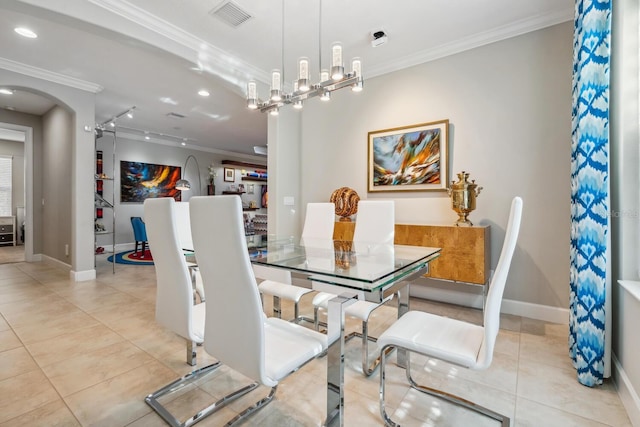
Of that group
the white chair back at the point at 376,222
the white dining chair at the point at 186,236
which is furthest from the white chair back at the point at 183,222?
the white chair back at the point at 376,222

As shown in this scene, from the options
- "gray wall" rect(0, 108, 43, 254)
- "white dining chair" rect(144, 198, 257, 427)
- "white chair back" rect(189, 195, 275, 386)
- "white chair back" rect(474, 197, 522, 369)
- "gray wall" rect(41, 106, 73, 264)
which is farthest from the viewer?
"gray wall" rect(0, 108, 43, 254)

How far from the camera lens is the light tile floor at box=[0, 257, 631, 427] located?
1.49 m

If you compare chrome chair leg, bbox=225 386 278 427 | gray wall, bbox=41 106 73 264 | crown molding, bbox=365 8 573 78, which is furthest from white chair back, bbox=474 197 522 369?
gray wall, bbox=41 106 73 264

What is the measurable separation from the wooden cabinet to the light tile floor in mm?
7116

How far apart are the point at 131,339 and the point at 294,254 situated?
5.13ft

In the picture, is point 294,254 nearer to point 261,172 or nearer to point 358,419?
point 358,419

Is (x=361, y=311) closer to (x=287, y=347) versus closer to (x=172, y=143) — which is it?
(x=287, y=347)

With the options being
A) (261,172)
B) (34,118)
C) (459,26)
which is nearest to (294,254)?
(459,26)

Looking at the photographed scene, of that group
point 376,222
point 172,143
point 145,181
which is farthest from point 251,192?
point 376,222

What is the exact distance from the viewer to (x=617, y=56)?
1.75 meters

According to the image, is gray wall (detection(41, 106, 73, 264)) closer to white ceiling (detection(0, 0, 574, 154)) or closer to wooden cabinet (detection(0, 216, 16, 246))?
white ceiling (detection(0, 0, 574, 154))

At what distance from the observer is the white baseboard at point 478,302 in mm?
2701

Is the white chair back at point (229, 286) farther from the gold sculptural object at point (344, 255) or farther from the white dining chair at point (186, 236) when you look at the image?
the white dining chair at point (186, 236)

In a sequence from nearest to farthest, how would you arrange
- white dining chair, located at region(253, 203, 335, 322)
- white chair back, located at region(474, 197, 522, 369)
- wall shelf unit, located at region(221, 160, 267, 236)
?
1. white chair back, located at region(474, 197, 522, 369)
2. white dining chair, located at region(253, 203, 335, 322)
3. wall shelf unit, located at region(221, 160, 267, 236)
